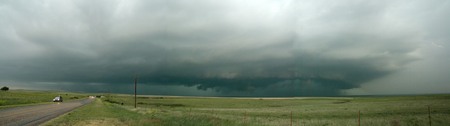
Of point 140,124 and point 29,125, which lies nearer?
point 29,125

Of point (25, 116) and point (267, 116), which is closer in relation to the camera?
point (25, 116)

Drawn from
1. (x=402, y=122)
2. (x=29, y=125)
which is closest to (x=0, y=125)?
(x=29, y=125)

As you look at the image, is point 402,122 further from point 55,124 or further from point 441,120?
point 55,124

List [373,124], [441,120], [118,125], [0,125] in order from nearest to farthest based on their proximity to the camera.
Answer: [0,125]
[118,125]
[373,124]
[441,120]

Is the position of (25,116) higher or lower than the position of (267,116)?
higher

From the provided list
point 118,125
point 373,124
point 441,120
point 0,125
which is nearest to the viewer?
point 0,125

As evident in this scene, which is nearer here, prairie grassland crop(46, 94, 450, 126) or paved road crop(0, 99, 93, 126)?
paved road crop(0, 99, 93, 126)

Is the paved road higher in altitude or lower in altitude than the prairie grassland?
higher

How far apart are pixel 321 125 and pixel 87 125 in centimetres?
2452

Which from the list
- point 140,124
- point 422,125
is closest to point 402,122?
point 422,125

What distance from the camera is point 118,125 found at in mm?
31688

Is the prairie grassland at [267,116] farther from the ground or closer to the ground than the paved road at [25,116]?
closer to the ground

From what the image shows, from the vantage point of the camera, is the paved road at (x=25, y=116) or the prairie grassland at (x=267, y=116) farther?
the prairie grassland at (x=267, y=116)

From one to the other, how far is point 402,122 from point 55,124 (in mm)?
36707
